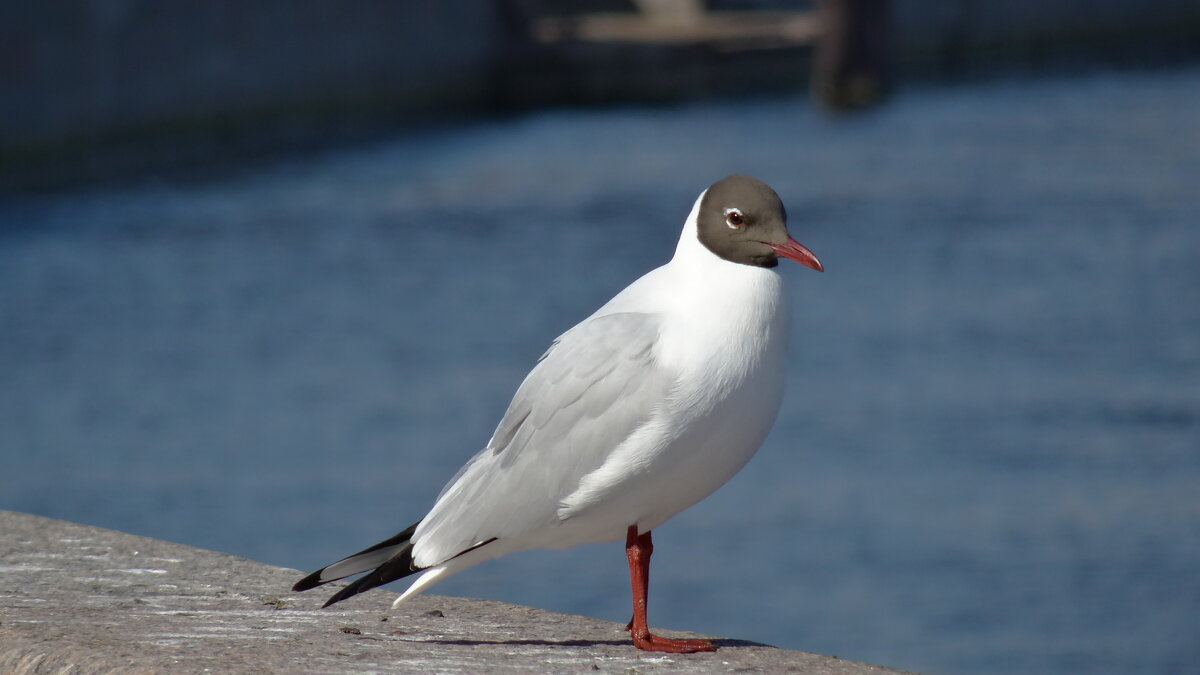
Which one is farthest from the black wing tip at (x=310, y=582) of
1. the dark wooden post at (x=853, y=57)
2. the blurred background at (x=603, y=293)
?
the dark wooden post at (x=853, y=57)

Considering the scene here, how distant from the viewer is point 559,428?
410 centimetres

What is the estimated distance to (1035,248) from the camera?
62.9 ft

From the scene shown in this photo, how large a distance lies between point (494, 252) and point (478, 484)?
15249mm

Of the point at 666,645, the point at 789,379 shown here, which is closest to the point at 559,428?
the point at 666,645

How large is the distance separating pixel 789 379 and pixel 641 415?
961 cm

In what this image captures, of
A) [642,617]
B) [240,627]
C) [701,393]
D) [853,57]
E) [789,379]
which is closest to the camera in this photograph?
[701,393]

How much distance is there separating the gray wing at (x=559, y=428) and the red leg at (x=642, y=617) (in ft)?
0.84

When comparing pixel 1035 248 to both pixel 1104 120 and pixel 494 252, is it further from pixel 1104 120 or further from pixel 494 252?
pixel 1104 120

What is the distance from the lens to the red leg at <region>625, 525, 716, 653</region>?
4.08 meters

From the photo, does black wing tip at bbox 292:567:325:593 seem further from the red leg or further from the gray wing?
the red leg

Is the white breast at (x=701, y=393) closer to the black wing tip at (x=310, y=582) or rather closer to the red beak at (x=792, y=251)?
the red beak at (x=792, y=251)

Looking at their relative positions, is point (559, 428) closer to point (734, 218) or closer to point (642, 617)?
point (642, 617)

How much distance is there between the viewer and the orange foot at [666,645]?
4074 millimetres

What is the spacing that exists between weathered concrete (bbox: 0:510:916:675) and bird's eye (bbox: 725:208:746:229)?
3.39 feet
